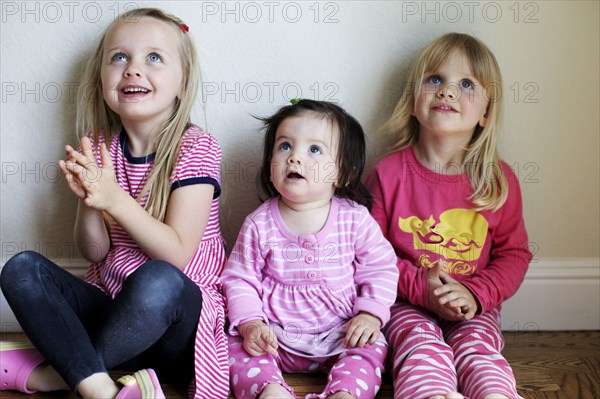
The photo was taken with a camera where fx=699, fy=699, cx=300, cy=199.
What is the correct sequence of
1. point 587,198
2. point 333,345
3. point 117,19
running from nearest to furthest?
point 333,345
point 117,19
point 587,198

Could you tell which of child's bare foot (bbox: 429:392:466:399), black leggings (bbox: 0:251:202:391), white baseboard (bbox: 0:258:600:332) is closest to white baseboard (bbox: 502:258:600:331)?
white baseboard (bbox: 0:258:600:332)

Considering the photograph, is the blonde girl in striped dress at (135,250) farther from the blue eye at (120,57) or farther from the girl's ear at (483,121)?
the girl's ear at (483,121)

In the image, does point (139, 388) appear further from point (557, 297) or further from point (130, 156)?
point (557, 297)

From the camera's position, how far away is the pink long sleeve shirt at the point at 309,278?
1.30 m

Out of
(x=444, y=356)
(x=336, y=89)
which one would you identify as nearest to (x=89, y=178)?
(x=336, y=89)

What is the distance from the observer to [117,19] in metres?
1.43

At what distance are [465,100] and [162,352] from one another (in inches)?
29.9

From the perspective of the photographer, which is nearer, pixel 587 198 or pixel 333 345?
pixel 333 345

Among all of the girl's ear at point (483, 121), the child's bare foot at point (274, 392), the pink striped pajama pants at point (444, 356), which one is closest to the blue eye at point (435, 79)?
the girl's ear at point (483, 121)

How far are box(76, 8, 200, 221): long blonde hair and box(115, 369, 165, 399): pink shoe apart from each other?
304 mm

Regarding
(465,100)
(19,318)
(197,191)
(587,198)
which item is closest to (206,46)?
(197,191)

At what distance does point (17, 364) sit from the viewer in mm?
1241

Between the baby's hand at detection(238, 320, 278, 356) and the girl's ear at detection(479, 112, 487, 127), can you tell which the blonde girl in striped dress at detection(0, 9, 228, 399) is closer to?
the baby's hand at detection(238, 320, 278, 356)

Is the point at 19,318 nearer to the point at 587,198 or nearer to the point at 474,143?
the point at 474,143
